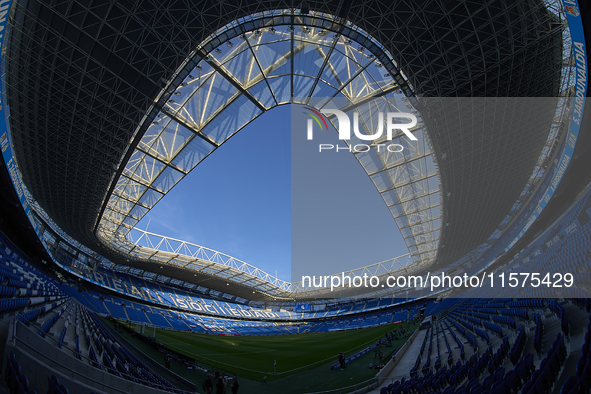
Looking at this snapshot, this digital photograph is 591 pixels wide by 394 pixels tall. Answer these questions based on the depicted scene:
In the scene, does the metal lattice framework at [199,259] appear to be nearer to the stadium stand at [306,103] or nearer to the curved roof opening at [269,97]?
the stadium stand at [306,103]

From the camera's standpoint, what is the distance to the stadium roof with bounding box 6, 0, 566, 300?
15070 millimetres

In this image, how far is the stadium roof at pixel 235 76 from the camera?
15070mm

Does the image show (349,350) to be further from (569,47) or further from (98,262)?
(98,262)

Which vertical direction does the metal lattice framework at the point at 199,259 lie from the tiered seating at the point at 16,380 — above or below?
above

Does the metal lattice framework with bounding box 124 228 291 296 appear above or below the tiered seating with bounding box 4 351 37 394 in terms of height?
above

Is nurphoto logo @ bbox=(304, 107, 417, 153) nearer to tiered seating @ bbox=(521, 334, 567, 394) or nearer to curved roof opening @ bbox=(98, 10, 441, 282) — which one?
curved roof opening @ bbox=(98, 10, 441, 282)

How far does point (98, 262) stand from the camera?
2021 inches

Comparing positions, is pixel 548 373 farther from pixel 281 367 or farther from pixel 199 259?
pixel 199 259

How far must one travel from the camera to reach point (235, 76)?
21.1m

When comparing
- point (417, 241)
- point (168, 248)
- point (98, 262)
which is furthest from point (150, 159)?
point (98, 262)

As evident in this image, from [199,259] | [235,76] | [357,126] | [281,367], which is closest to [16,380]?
[281,367]

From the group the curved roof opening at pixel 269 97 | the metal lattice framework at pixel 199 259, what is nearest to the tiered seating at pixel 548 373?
the curved roof opening at pixel 269 97

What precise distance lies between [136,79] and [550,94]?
967 inches

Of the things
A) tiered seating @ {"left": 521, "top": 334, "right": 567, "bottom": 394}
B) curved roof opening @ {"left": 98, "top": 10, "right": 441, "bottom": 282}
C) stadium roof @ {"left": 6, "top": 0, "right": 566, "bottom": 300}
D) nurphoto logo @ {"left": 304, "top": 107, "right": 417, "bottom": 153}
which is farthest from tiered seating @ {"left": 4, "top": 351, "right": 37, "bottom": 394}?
nurphoto logo @ {"left": 304, "top": 107, "right": 417, "bottom": 153}
